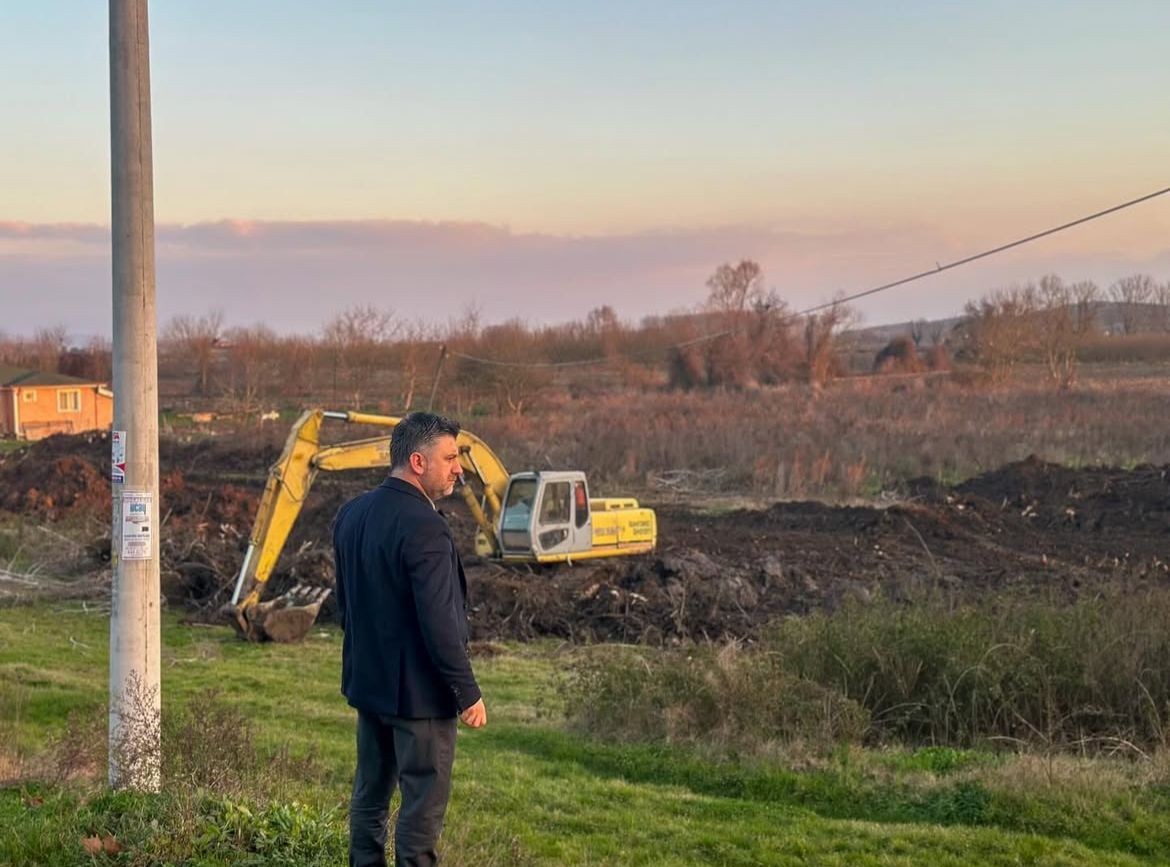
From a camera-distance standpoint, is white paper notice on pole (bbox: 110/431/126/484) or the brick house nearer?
white paper notice on pole (bbox: 110/431/126/484)

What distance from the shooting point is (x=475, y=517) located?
22.5 meters

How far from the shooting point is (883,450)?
40875 mm

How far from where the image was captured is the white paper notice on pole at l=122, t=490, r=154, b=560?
23.6 ft

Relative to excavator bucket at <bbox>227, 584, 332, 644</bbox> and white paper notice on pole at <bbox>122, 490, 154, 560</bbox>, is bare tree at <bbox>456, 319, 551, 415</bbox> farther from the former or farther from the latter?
white paper notice on pole at <bbox>122, 490, 154, 560</bbox>

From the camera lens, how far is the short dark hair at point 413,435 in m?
5.60

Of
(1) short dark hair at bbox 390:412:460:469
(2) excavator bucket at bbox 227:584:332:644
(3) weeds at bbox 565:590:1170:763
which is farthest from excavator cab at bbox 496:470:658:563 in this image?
(1) short dark hair at bbox 390:412:460:469

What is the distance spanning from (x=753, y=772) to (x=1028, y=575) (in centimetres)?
1444

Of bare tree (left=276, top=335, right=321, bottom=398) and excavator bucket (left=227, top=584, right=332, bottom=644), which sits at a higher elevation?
bare tree (left=276, top=335, right=321, bottom=398)

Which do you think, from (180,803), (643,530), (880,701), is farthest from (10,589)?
(180,803)

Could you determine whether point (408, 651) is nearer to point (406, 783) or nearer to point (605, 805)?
point (406, 783)

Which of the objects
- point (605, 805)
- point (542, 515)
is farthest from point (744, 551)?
point (605, 805)

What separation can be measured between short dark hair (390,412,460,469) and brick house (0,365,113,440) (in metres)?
62.3

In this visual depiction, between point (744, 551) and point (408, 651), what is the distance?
66.6 ft

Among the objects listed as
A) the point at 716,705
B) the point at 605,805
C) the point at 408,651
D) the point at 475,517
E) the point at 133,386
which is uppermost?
the point at 133,386
